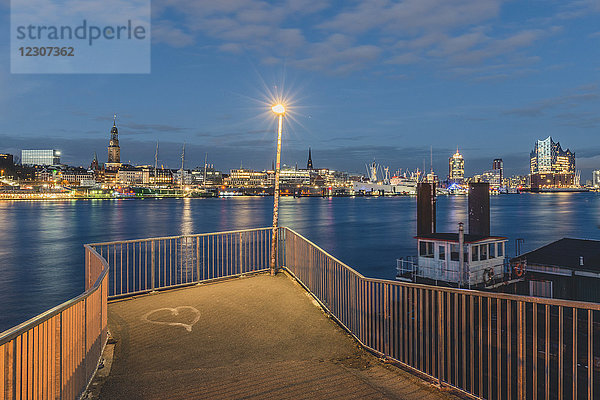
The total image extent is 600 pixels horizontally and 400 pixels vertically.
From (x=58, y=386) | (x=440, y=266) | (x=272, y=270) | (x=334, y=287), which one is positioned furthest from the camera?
(x=440, y=266)

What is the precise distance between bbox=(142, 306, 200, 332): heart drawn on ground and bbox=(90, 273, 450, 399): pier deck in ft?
0.06

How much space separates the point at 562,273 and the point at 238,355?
21679 millimetres

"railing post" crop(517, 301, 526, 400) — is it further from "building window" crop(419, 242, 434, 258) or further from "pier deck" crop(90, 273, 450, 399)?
"building window" crop(419, 242, 434, 258)

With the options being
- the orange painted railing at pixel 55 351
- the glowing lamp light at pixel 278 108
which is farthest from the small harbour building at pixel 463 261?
the orange painted railing at pixel 55 351

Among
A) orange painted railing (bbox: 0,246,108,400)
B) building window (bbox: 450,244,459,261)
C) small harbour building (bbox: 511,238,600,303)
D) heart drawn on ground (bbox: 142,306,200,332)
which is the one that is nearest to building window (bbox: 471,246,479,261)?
building window (bbox: 450,244,459,261)

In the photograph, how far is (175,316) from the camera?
26.3ft

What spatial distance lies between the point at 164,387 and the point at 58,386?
54.2 inches

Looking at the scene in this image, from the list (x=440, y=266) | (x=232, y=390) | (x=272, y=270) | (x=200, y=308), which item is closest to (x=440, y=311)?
(x=232, y=390)

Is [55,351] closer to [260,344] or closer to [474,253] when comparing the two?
[260,344]

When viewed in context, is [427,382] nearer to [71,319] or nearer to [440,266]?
[71,319]

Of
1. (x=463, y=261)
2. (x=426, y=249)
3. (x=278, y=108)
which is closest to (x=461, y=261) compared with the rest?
(x=463, y=261)

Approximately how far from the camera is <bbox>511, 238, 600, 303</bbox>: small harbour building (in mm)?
20625

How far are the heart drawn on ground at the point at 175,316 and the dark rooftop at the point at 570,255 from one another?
67.9ft

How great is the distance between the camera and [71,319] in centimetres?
453
